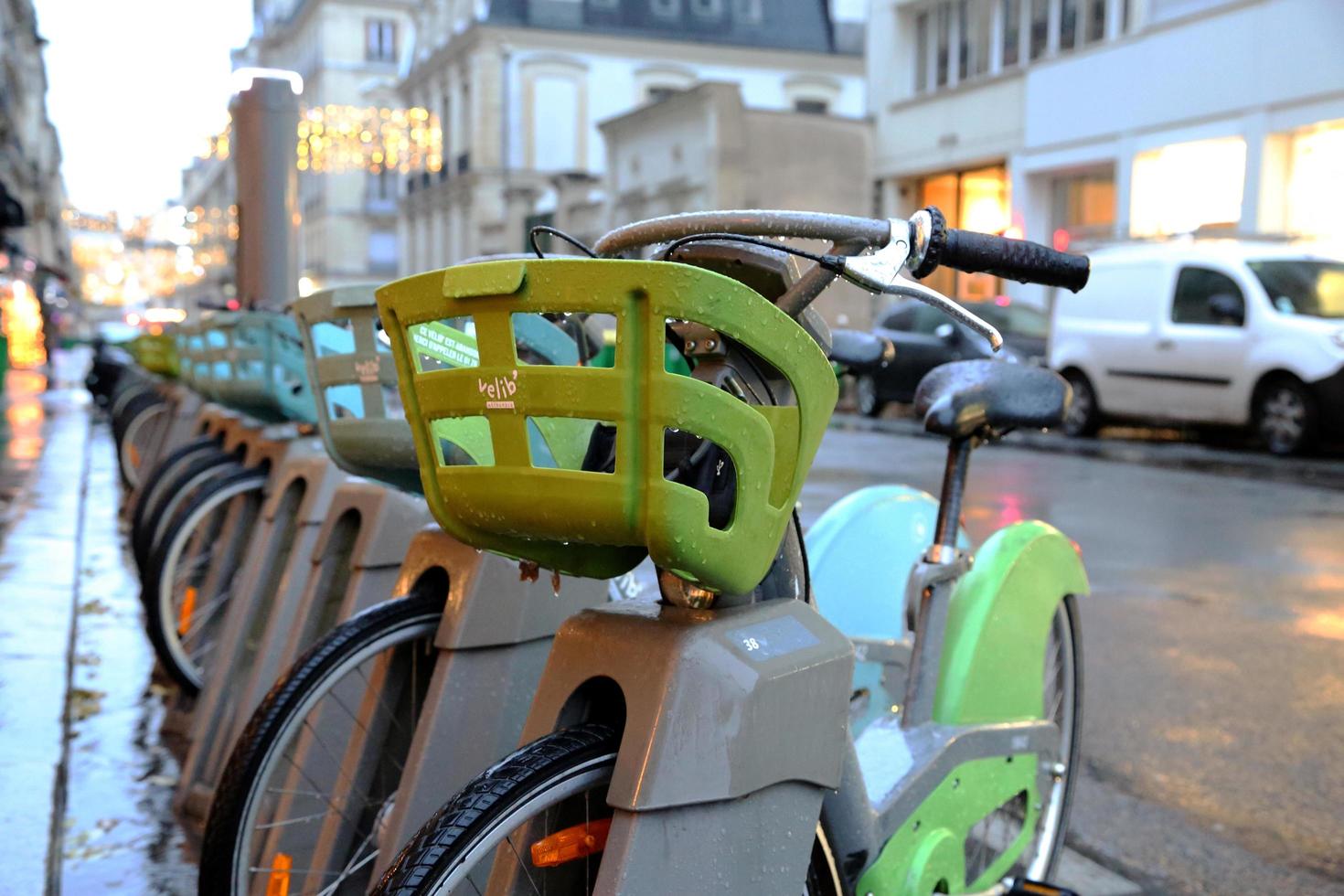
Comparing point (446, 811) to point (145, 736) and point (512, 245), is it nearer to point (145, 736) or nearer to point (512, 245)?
point (145, 736)

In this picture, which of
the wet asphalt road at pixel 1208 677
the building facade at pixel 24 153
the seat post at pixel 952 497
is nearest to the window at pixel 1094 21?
the wet asphalt road at pixel 1208 677

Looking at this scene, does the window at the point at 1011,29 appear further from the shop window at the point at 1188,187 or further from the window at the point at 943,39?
the shop window at the point at 1188,187

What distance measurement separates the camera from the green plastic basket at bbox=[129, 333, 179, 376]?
8.67 m

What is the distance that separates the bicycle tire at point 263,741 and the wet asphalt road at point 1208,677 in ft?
6.68

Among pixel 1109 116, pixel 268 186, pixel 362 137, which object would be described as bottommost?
pixel 268 186

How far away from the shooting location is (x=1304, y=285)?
13656mm

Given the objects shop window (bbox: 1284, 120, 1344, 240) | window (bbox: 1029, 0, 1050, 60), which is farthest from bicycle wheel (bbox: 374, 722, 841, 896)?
window (bbox: 1029, 0, 1050, 60)

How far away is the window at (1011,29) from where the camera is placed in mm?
25000

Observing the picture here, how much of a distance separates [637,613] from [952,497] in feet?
3.52

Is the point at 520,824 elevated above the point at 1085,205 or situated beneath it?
situated beneath

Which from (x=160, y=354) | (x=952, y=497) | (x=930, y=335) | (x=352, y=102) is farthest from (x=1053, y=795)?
(x=352, y=102)

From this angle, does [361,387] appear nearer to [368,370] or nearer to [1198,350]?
[368,370]

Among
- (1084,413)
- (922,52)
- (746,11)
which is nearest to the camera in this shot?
(1084,413)

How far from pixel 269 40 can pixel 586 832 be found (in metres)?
78.0
